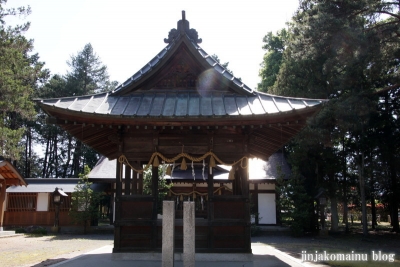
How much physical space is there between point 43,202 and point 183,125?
20401 millimetres

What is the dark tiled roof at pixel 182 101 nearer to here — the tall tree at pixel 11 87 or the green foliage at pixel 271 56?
the tall tree at pixel 11 87

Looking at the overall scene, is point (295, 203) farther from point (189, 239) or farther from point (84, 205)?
point (189, 239)

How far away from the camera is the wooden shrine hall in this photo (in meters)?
7.72

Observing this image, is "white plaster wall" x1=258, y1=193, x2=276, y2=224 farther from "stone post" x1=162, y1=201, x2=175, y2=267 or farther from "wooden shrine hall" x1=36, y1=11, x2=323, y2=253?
"stone post" x1=162, y1=201, x2=175, y2=267

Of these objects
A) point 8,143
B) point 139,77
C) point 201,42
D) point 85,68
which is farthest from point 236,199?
point 85,68

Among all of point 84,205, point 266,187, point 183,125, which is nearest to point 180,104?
point 183,125

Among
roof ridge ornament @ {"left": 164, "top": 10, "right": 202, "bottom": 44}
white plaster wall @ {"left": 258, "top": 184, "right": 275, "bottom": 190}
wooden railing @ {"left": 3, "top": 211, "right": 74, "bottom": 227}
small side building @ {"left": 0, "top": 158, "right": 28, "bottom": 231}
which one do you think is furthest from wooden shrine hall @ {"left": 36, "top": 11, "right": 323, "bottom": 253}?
wooden railing @ {"left": 3, "top": 211, "right": 74, "bottom": 227}

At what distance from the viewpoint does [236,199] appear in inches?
327

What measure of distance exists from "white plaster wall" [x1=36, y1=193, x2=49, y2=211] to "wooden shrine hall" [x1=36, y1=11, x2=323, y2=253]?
1722cm

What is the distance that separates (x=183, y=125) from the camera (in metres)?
7.94

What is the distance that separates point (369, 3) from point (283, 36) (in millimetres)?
14942

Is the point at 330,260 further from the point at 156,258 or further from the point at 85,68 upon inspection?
the point at 85,68

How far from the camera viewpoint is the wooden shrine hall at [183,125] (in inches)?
304

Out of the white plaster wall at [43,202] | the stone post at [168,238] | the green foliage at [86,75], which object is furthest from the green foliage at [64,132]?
the stone post at [168,238]
